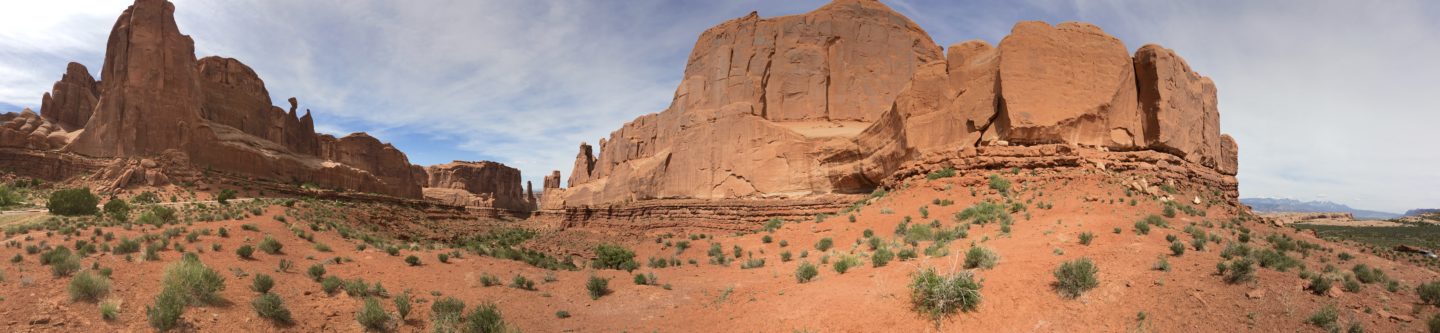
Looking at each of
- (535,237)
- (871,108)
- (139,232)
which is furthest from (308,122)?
(871,108)

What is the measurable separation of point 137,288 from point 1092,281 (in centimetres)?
1547

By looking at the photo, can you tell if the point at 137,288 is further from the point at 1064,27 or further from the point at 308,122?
the point at 308,122

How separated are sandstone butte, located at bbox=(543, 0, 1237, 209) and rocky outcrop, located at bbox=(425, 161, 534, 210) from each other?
91.7 ft

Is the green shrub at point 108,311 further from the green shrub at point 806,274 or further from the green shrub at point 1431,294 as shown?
the green shrub at point 1431,294

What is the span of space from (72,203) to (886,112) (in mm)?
30519

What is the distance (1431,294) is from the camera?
7.23m

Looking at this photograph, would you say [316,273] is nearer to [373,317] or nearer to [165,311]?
[373,317]

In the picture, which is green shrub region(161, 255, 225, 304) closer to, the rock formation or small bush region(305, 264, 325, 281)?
small bush region(305, 264, 325, 281)

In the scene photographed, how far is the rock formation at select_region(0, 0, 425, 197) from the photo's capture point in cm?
3253

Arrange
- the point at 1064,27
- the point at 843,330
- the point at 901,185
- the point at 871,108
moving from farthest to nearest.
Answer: the point at 871,108, the point at 901,185, the point at 1064,27, the point at 843,330

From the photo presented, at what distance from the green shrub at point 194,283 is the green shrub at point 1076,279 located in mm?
13653

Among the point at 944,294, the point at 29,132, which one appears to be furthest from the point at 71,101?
the point at 944,294

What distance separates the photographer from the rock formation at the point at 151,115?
32531mm

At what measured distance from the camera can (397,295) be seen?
13.4 m
